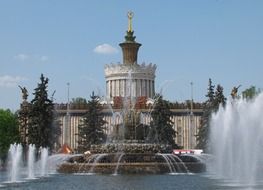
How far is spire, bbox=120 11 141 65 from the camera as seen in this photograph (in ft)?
264

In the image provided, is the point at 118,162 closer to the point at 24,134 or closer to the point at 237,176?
the point at 237,176

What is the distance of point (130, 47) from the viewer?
81312mm

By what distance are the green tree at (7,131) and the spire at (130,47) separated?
19447 mm

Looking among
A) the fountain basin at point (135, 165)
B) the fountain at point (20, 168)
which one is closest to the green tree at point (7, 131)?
the fountain at point (20, 168)

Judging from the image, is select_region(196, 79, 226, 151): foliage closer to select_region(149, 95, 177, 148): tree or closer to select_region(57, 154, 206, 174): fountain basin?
select_region(149, 95, 177, 148): tree

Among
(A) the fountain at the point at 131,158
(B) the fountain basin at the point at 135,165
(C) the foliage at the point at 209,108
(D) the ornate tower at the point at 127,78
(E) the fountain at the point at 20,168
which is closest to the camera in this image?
(E) the fountain at the point at 20,168

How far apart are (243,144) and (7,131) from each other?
45441mm

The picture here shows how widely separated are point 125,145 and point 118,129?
11.2 ft

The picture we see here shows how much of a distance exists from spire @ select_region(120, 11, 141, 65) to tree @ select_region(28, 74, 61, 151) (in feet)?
90.0

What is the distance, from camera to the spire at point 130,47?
3164 inches

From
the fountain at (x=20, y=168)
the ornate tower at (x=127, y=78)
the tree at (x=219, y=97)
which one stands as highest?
the ornate tower at (x=127, y=78)

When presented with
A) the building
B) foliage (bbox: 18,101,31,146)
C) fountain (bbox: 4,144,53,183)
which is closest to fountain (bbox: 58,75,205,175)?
fountain (bbox: 4,144,53,183)

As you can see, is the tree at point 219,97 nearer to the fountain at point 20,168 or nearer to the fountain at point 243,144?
the fountain at point 20,168

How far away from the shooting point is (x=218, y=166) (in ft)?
103
